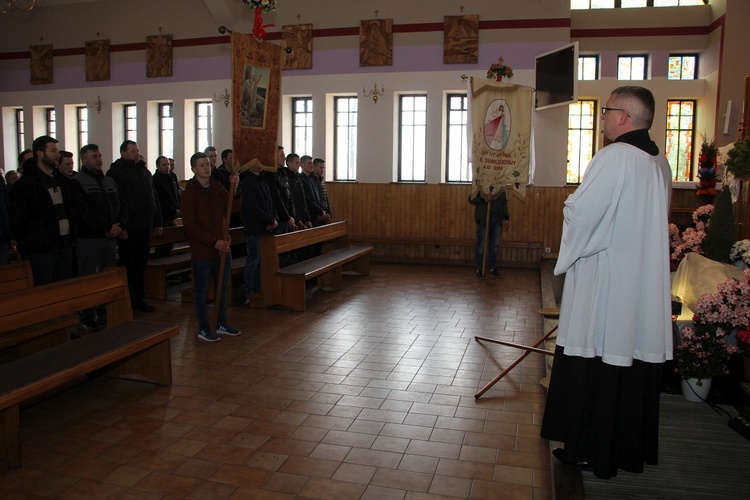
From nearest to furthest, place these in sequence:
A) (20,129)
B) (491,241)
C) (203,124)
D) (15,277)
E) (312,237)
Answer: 1. (15,277)
2. (312,237)
3. (491,241)
4. (203,124)
5. (20,129)

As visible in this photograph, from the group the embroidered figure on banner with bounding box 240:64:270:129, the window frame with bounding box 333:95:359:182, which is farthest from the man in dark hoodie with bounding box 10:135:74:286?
the window frame with bounding box 333:95:359:182

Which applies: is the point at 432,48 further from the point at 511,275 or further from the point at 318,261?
the point at 318,261

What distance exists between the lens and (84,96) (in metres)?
13.1

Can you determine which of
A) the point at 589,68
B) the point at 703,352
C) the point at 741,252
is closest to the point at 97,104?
the point at 589,68

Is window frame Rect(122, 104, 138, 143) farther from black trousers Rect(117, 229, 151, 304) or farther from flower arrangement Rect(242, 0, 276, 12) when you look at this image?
flower arrangement Rect(242, 0, 276, 12)

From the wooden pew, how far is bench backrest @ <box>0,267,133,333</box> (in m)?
0.35

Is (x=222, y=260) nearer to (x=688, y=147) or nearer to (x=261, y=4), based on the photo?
(x=261, y=4)

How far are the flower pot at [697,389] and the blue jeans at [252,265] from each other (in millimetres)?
4461

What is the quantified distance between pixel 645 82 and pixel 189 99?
8.52 meters

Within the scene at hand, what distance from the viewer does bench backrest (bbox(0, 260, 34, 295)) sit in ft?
14.0

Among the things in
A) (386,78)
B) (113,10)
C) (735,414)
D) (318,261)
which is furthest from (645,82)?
(113,10)

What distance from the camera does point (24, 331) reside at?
166 inches

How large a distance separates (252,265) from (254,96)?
1951 mm

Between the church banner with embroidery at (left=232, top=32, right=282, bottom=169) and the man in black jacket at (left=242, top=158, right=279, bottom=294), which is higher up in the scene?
the church banner with embroidery at (left=232, top=32, right=282, bottom=169)
